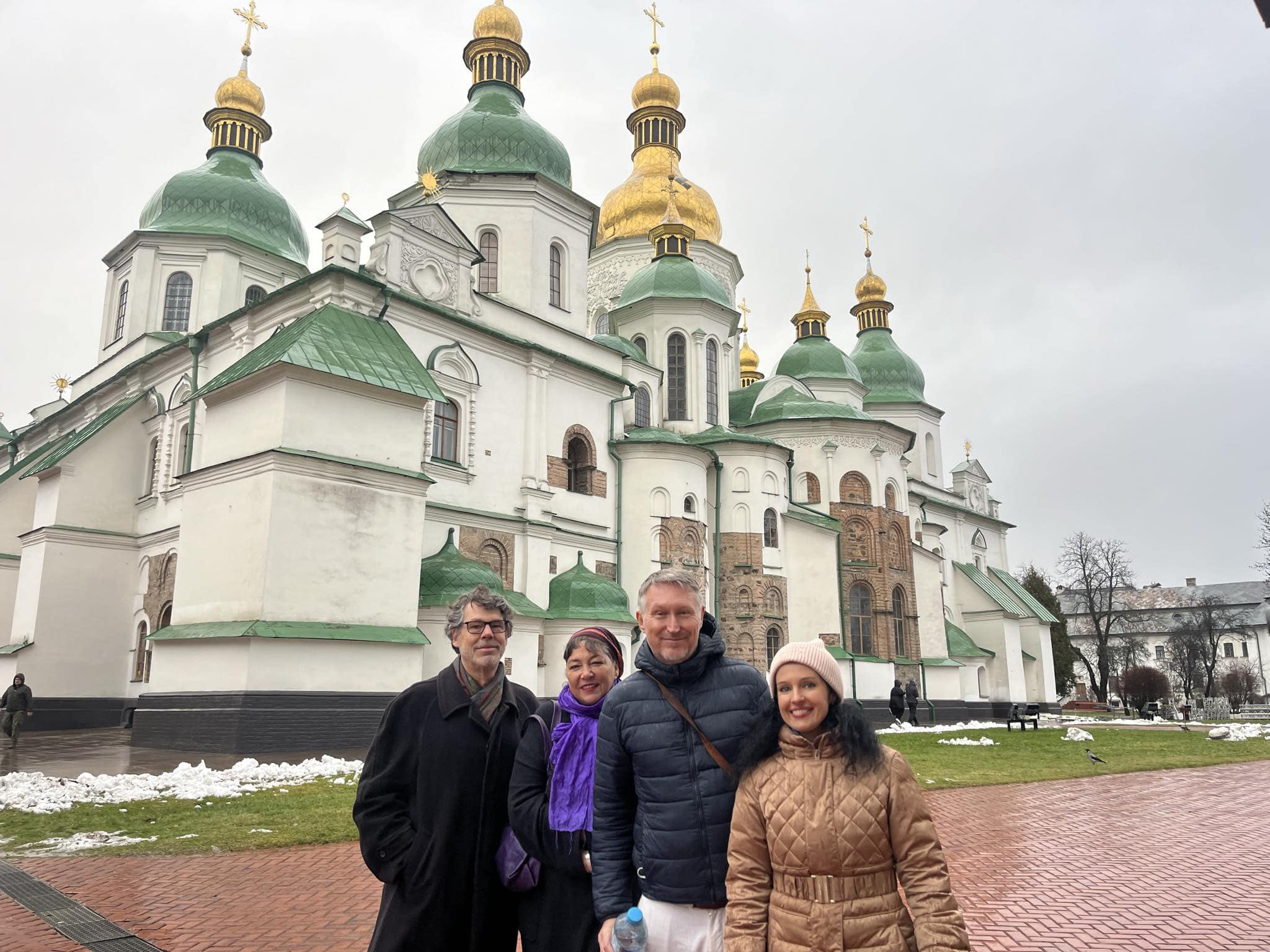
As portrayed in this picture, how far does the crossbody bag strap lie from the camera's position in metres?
3.15

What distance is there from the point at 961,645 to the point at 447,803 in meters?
37.1

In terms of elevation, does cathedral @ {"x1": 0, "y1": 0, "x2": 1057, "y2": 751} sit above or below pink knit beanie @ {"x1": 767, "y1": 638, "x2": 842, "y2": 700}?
above

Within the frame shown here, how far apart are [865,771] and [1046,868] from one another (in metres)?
5.76

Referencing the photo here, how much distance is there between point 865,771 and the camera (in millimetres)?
2922

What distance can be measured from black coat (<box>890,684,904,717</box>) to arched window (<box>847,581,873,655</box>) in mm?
3294

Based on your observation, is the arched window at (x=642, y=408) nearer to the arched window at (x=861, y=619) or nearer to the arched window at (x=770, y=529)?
the arched window at (x=770, y=529)

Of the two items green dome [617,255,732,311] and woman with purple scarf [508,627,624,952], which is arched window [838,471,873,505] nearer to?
green dome [617,255,732,311]

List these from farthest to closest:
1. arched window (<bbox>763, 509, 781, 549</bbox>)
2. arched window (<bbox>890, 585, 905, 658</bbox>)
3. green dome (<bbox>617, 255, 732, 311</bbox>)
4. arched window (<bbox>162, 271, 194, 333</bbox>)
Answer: arched window (<bbox>890, 585, 905, 658</bbox>) < green dome (<bbox>617, 255, 732, 311</bbox>) < arched window (<bbox>763, 509, 781, 549</bbox>) < arched window (<bbox>162, 271, 194, 333</bbox>)

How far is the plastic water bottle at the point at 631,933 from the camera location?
3062 mm

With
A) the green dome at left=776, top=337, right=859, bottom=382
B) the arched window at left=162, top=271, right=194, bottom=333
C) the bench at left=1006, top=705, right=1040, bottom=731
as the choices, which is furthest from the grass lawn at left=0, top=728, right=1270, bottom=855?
the green dome at left=776, top=337, right=859, bottom=382

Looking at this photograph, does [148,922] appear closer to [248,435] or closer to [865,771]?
[865,771]

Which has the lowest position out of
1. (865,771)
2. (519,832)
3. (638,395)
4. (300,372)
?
(519,832)

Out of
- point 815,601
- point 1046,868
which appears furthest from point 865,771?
point 815,601

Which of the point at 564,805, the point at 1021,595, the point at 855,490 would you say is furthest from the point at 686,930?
the point at 1021,595
